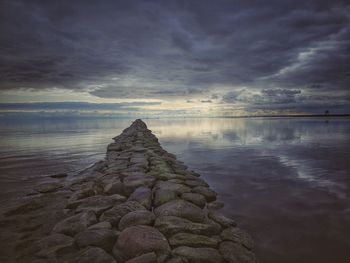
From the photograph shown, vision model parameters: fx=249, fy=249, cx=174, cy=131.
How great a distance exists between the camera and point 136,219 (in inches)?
170

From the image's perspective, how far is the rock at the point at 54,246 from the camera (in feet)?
11.7

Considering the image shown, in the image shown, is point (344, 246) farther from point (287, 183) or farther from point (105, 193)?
point (105, 193)

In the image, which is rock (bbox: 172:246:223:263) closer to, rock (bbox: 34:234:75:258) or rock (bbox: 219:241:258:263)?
rock (bbox: 219:241:258:263)

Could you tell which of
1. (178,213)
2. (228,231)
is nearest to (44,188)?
(178,213)

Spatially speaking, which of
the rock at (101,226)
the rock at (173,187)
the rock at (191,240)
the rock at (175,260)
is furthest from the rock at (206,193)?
the rock at (175,260)

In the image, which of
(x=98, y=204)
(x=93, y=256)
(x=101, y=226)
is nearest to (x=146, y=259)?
(x=93, y=256)

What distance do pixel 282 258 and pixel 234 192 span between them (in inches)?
118

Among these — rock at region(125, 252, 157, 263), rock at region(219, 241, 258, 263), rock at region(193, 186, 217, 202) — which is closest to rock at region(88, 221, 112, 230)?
rock at region(125, 252, 157, 263)

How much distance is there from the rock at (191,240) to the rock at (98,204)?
5.54 ft

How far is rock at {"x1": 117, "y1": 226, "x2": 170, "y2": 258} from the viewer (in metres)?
3.47

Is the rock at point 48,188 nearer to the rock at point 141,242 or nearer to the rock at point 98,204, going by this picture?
the rock at point 98,204

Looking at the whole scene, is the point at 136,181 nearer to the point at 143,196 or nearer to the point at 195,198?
the point at 143,196

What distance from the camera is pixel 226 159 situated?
11.4 m

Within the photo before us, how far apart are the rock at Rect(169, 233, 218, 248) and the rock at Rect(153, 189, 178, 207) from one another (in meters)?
1.49
